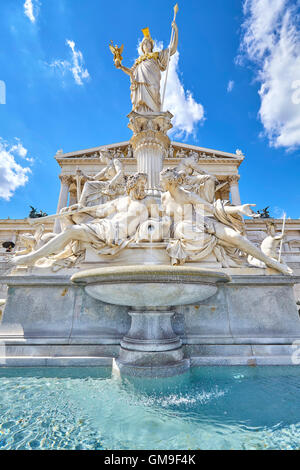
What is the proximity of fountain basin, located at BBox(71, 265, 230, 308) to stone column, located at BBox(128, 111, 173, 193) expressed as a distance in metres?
4.13

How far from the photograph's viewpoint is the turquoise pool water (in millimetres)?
1661

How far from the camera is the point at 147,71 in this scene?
7.42m

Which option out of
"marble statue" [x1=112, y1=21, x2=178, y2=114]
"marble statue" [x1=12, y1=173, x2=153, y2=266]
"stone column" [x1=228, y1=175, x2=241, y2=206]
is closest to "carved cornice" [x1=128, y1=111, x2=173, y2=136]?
"marble statue" [x1=112, y1=21, x2=178, y2=114]

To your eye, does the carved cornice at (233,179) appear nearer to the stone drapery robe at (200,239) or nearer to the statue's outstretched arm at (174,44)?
the statue's outstretched arm at (174,44)

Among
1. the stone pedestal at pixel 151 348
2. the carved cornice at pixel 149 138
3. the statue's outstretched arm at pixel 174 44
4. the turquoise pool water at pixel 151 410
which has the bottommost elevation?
the turquoise pool water at pixel 151 410

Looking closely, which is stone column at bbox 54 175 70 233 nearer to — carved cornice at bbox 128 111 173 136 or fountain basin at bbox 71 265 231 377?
carved cornice at bbox 128 111 173 136

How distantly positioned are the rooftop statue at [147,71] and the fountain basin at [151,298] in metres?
6.16

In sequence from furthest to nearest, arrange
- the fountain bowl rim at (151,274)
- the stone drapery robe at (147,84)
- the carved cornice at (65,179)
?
the carved cornice at (65,179), the stone drapery robe at (147,84), the fountain bowl rim at (151,274)

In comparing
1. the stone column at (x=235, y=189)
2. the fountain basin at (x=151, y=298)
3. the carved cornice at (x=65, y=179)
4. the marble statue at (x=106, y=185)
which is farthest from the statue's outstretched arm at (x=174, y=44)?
the carved cornice at (x=65, y=179)

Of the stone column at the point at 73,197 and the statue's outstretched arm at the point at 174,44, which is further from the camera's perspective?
the stone column at the point at 73,197

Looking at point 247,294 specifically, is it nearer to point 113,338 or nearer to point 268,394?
point 268,394

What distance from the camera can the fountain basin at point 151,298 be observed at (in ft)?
8.37

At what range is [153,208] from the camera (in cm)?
453
